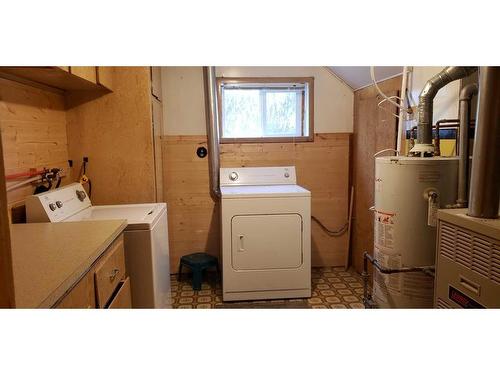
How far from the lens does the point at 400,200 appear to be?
6.08ft

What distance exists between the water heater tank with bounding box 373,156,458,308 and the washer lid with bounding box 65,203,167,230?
1299 millimetres

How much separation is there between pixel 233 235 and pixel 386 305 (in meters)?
1.26

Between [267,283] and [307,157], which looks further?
[307,157]

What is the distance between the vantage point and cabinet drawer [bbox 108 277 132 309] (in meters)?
1.53

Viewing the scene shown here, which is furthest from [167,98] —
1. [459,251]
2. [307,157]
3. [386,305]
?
[459,251]

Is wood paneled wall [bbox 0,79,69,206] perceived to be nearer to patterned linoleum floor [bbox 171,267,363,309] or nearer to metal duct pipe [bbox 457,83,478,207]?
patterned linoleum floor [bbox 171,267,363,309]

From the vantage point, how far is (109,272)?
4.76 feet

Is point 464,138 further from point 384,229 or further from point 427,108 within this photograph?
point 384,229

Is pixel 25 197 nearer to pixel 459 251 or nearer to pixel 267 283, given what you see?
pixel 267 283

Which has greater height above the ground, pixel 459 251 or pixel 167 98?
pixel 167 98

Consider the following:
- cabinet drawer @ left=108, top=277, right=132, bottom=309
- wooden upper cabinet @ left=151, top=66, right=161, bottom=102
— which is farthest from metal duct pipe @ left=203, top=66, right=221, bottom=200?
cabinet drawer @ left=108, top=277, right=132, bottom=309

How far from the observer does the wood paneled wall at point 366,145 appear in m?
2.77

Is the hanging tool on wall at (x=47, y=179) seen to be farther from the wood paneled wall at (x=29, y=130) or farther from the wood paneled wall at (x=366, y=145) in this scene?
the wood paneled wall at (x=366, y=145)

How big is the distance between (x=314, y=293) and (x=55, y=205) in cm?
211
